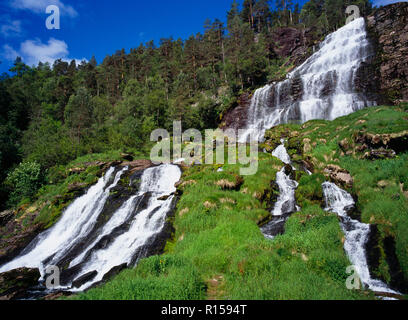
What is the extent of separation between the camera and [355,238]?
8.37 metres

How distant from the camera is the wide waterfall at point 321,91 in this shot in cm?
2583

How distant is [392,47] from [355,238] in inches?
1197

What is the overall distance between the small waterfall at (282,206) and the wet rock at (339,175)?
2.19 metres

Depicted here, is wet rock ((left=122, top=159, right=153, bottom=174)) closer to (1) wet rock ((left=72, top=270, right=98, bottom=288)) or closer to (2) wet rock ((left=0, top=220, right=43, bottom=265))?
(2) wet rock ((left=0, top=220, right=43, bottom=265))

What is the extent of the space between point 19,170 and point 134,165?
45.4 feet

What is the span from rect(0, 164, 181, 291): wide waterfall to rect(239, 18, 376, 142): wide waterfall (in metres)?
17.7

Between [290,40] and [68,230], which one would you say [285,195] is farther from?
[290,40]

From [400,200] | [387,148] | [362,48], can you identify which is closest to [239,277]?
[400,200]

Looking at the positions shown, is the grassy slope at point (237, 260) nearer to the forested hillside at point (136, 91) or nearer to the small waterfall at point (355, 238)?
the small waterfall at point (355, 238)

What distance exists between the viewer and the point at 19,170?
25.8m

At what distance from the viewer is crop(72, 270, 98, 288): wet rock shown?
979 cm

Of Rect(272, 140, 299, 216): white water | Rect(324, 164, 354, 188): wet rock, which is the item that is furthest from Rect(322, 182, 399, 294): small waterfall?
Rect(272, 140, 299, 216): white water

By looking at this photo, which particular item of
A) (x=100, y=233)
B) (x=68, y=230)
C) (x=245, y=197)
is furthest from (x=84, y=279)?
(x=245, y=197)

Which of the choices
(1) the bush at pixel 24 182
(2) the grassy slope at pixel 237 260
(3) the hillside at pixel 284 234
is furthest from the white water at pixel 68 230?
(1) the bush at pixel 24 182
